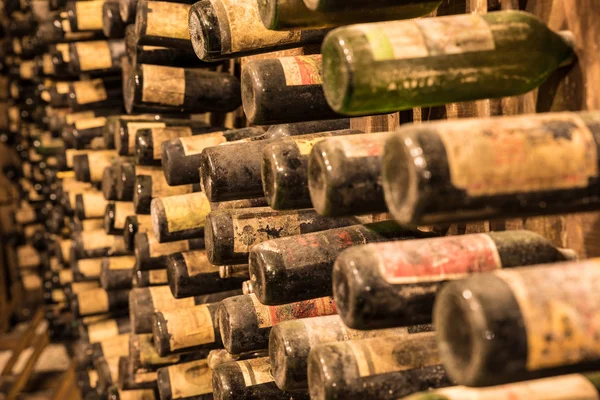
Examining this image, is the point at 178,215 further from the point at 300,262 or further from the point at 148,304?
the point at 300,262

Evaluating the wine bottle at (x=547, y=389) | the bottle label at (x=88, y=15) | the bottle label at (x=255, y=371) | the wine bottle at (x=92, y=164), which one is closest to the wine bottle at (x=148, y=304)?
the bottle label at (x=255, y=371)

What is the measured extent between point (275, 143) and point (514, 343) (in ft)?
1.50

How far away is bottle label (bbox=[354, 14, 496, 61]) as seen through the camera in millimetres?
690

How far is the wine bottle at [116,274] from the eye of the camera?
2084 mm

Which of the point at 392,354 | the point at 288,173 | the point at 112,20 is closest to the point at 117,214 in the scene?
the point at 112,20

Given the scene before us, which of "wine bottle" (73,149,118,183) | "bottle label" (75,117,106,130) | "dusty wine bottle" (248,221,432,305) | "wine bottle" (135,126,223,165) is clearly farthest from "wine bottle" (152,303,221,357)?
"bottle label" (75,117,106,130)

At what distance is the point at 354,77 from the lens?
696mm

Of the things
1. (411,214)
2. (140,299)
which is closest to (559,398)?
(411,214)

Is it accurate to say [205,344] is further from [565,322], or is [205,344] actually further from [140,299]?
[565,322]

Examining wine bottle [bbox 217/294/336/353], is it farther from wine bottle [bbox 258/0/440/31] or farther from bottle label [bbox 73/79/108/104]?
bottle label [bbox 73/79/108/104]

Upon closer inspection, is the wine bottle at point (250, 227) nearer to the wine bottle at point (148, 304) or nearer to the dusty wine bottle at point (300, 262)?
the dusty wine bottle at point (300, 262)

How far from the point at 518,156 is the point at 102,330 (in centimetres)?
205

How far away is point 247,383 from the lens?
1.10 m

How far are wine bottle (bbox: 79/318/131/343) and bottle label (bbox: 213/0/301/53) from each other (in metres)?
1.51
